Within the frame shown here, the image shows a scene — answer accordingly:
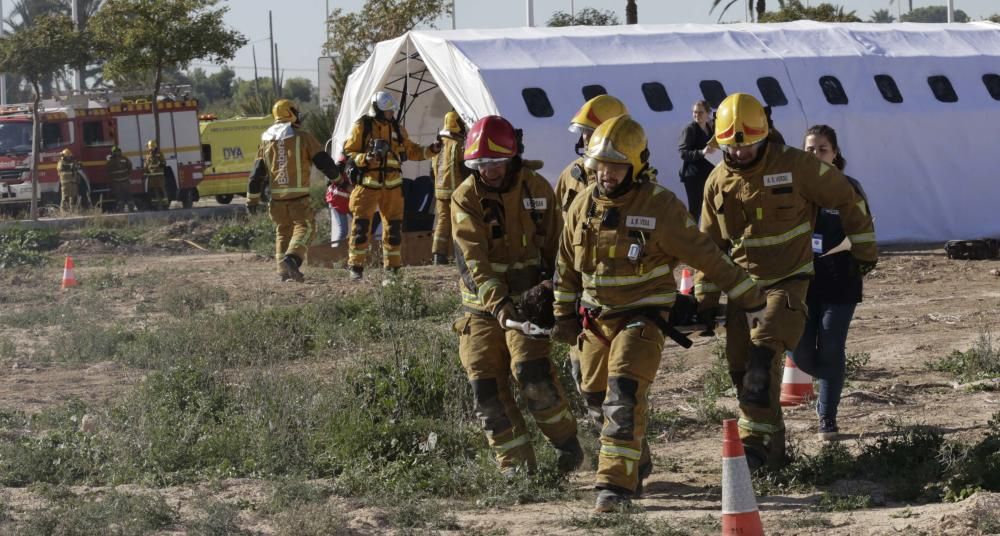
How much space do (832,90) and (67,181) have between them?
16.8 metres

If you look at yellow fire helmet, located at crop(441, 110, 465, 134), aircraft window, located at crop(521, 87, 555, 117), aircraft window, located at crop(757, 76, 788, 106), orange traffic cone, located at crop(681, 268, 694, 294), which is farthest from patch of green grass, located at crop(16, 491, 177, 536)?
aircraft window, located at crop(757, 76, 788, 106)

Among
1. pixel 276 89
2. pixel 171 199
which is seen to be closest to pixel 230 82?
pixel 276 89

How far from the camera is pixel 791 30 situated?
69.4 feet

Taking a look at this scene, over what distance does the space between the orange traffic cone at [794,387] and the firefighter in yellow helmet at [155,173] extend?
24783mm

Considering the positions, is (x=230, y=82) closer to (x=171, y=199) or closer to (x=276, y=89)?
Answer: (x=276, y=89)

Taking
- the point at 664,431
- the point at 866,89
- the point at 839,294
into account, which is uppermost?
the point at 866,89

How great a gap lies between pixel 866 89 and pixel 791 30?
1498mm

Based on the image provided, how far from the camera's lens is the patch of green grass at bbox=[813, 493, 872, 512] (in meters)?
6.91

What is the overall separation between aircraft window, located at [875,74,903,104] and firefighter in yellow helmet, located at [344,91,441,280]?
743cm

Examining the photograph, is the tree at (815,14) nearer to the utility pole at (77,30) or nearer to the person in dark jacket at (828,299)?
the utility pole at (77,30)

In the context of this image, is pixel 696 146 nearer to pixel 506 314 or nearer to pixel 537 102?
pixel 537 102

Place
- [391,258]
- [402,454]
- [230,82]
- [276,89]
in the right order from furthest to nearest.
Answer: [230,82], [276,89], [391,258], [402,454]

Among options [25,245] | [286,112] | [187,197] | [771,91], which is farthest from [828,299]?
[187,197]

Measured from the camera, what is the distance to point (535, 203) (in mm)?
7535
